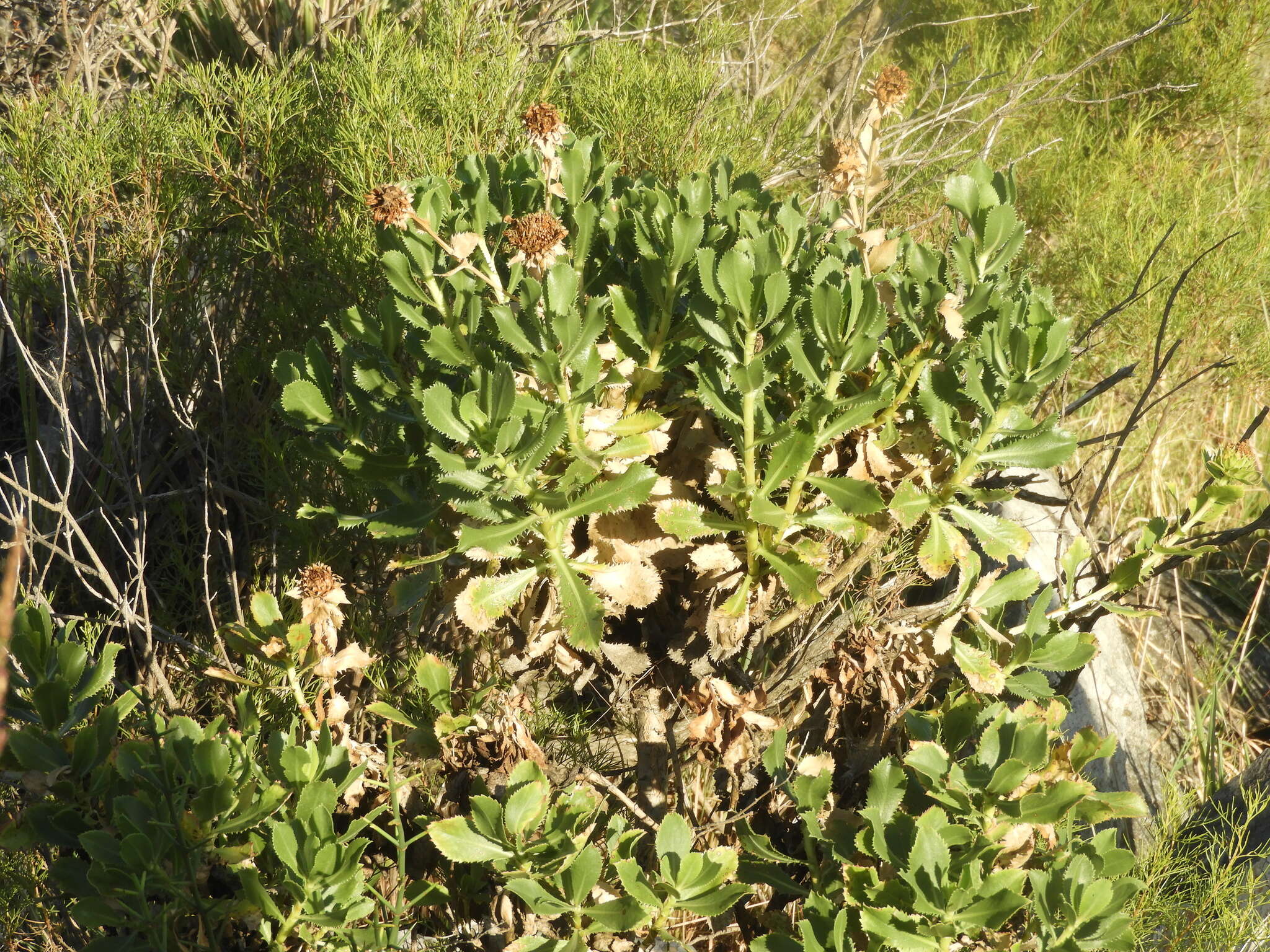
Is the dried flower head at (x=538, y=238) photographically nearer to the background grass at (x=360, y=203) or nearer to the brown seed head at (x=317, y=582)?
the brown seed head at (x=317, y=582)

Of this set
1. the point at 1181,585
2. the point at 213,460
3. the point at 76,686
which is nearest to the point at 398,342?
the point at 76,686

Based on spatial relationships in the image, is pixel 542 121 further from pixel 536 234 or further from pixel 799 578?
pixel 799 578

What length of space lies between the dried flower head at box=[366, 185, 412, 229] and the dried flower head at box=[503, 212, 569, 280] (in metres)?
0.15

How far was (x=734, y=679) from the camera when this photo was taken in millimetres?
1784

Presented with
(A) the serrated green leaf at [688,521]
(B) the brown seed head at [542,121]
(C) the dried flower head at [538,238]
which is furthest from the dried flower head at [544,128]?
(A) the serrated green leaf at [688,521]

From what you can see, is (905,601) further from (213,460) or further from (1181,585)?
(213,460)

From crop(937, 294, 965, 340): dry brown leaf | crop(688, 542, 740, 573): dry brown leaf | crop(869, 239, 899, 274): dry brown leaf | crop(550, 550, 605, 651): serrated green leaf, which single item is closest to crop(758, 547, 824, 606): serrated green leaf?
crop(688, 542, 740, 573): dry brown leaf

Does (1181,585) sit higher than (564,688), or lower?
lower

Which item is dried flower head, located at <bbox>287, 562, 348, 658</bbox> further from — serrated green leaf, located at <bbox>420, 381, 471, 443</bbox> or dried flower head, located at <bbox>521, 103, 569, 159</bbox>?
dried flower head, located at <bbox>521, 103, 569, 159</bbox>

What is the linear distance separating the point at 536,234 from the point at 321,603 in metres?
0.66

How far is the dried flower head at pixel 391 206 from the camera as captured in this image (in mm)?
1486

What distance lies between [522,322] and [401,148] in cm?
118

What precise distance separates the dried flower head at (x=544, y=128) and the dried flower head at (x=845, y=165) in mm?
454

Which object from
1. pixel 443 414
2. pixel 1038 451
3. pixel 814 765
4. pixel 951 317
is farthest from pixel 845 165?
pixel 814 765
